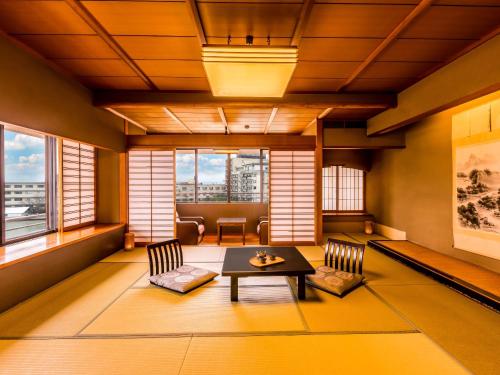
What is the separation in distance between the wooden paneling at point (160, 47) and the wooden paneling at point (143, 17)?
83mm

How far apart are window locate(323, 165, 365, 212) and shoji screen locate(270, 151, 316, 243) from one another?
6.11 feet

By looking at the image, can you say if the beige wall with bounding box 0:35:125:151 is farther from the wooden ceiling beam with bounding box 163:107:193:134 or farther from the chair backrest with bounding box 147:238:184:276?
the chair backrest with bounding box 147:238:184:276

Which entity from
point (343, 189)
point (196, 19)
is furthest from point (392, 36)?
point (343, 189)

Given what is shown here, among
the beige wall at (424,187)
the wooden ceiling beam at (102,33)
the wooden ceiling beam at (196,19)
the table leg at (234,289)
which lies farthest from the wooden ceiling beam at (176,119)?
the beige wall at (424,187)

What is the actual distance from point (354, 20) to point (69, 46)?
282 cm

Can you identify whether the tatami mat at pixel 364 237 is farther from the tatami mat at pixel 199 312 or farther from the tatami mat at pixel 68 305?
the tatami mat at pixel 68 305

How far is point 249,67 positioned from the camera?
79.7 inches

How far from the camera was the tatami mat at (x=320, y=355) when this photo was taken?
1667 mm

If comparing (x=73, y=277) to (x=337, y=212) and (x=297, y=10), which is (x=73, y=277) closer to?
(x=297, y=10)

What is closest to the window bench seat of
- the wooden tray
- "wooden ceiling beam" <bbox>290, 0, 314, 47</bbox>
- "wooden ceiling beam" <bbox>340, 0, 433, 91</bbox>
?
the wooden tray

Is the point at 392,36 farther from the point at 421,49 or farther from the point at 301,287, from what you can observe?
the point at 301,287

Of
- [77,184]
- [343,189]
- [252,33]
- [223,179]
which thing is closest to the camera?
[252,33]

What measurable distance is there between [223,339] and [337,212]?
5.38 m

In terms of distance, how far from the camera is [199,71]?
9.90ft
